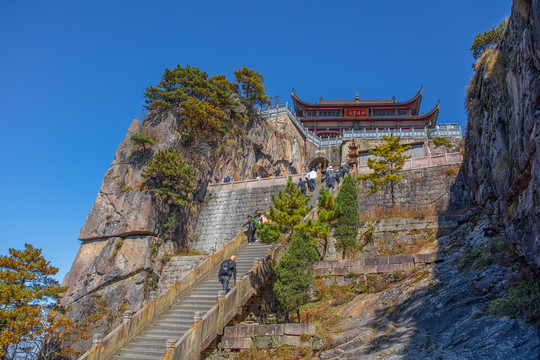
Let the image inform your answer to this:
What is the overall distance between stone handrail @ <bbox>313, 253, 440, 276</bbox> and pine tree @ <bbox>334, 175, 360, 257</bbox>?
5.70 feet

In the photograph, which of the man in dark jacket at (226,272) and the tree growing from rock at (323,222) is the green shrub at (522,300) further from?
the man in dark jacket at (226,272)

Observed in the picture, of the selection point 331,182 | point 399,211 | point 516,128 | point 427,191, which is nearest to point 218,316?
point 516,128

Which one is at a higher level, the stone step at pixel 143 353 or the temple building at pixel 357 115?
the temple building at pixel 357 115

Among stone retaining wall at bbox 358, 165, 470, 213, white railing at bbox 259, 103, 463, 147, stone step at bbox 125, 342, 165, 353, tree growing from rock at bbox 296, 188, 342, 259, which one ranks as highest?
white railing at bbox 259, 103, 463, 147

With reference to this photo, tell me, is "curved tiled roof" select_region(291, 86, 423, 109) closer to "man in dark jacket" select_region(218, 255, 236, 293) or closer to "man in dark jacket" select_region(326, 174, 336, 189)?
"man in dark jacket" select_region(326, 174, 336, 189)

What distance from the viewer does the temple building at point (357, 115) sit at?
44.8 m

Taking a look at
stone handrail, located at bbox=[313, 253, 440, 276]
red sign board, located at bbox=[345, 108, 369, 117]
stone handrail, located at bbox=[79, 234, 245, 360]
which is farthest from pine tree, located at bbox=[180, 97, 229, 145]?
red sign board, located at bbox=[345, 108, 369, 117]

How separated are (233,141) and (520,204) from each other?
75.5 feet

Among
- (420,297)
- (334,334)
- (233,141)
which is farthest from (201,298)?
(233,141)

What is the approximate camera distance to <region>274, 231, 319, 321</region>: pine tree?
10.7m

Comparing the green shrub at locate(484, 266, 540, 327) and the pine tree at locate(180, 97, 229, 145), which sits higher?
the pine tree at locate(180, 97, 229, 145)

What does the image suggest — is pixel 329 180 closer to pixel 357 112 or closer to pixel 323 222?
pixel 323 222

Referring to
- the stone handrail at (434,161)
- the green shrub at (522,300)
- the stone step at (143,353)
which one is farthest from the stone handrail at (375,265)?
the stone handrail at (434,161)

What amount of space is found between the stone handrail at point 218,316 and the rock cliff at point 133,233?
23.3 ft
